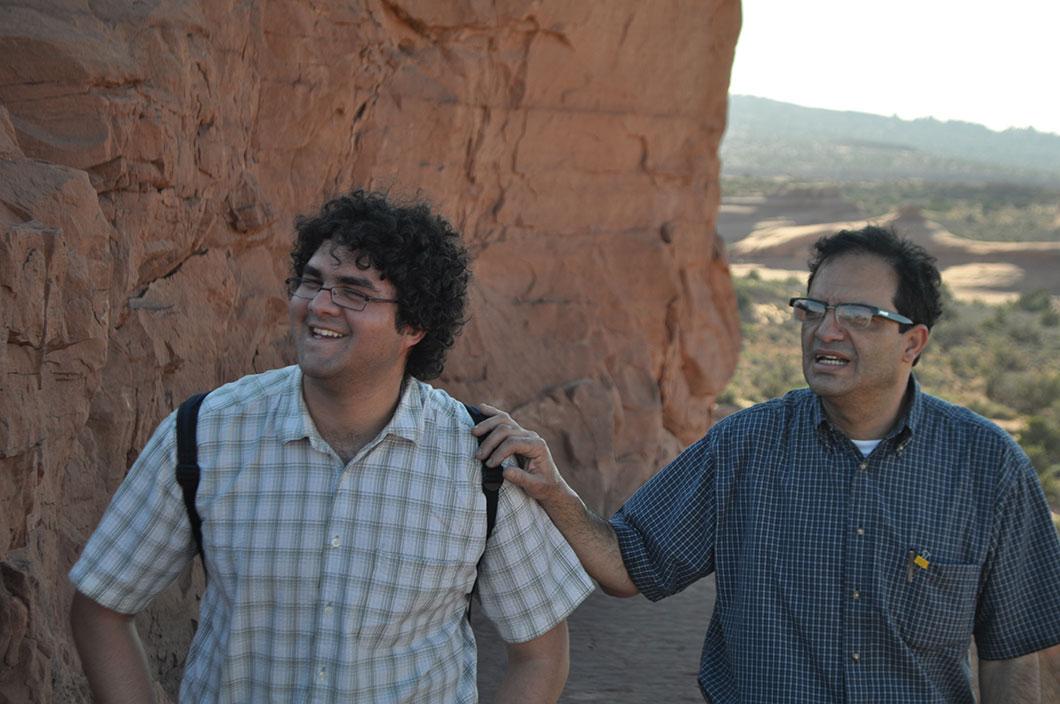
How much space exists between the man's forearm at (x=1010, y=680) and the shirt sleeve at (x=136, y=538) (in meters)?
2.08

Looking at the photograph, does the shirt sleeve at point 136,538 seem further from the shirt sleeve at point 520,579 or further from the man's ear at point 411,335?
the shirt sleeve at point 520,579

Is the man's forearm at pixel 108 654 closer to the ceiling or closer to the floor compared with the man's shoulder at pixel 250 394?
closer to the floor

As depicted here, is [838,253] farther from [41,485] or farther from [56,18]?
[56,18]

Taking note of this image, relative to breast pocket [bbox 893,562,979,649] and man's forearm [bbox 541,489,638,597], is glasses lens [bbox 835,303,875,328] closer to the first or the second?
breast pocket [bbox 893,562,979,649]

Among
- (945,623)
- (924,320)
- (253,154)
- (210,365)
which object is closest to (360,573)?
(945,623)

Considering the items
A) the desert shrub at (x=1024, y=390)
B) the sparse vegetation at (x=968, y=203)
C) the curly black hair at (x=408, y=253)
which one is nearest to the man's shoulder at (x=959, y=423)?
the curly black hair at (x=408, y=253)

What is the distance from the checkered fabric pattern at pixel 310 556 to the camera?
2.43 metres

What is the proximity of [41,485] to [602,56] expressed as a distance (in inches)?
248

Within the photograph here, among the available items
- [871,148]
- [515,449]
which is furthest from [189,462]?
[871,148]

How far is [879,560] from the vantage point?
2.93 metres

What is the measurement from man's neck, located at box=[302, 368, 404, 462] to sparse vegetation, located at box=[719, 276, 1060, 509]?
15.3m

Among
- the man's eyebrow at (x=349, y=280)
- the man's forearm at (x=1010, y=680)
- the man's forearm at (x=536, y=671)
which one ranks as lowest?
the man's forearm at (x=1010, y=680)

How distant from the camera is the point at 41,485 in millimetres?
3514

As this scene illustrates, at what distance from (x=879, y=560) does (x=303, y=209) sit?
13.8 ft
